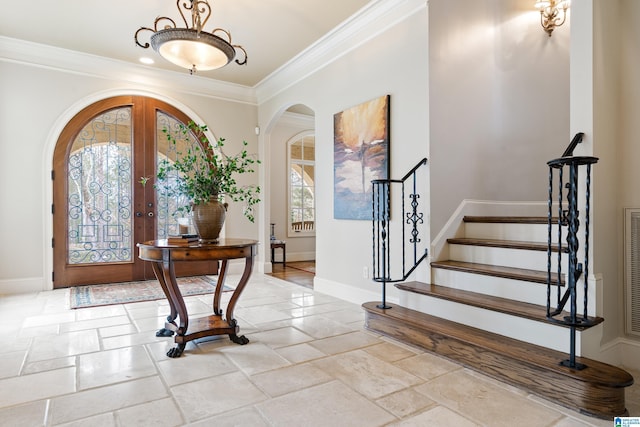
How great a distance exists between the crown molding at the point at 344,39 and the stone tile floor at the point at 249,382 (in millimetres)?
2848

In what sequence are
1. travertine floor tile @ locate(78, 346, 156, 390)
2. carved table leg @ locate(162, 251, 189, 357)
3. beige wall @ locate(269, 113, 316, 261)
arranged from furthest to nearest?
beige wall @ locate(269, 113, 316, 261), carved table leg @ locate(162, 251, 189, 357), travertine floor tile @ locate(78, 346, 156, 390)

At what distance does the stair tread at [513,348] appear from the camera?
1748 millimetres

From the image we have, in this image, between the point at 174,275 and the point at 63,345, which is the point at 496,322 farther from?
the point at 63,345

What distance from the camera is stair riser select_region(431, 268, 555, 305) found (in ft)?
7.84

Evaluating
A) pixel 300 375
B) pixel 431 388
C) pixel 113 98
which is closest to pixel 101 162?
pixel 113 98

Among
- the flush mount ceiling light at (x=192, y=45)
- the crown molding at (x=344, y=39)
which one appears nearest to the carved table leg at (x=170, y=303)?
the flush mount ceiling light at (x=192, y=45)

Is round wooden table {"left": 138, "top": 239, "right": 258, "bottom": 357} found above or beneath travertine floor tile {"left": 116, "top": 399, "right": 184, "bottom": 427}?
above

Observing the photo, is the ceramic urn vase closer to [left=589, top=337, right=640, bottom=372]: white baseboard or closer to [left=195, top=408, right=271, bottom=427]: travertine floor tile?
[left=195, top=408, right=271, bottom=427]: travertine floor tile

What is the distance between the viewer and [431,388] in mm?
2010

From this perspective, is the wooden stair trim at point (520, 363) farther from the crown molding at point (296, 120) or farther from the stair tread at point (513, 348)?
the crown molding at point (296, 120)

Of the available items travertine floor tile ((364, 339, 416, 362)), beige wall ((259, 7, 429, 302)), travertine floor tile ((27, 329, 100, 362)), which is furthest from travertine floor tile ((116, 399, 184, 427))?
beige wall ((259, 7, 429, 302))

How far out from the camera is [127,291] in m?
4.49

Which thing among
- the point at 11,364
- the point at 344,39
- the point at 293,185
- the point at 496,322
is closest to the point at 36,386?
the point at 11,364

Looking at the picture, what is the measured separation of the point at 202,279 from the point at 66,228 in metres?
1.83
